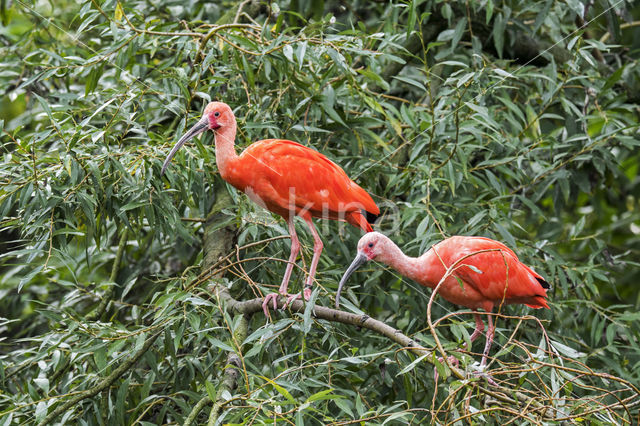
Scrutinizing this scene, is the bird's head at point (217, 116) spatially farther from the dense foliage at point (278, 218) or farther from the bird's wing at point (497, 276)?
the bird's wing at point (497, 276)

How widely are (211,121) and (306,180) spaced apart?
1.93 feet

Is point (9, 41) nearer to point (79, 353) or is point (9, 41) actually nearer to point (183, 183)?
point (183, 183)

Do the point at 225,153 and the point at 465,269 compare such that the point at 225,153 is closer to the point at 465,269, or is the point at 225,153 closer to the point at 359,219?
the point at 359,219

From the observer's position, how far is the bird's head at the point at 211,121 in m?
3.80

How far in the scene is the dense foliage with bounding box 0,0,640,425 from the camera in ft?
11.3

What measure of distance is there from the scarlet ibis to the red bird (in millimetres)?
263

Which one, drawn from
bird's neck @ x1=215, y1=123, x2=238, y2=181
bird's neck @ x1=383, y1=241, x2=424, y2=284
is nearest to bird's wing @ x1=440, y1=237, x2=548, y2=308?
bird's neck @ x1=383, y1=241, x2=424, y2=284

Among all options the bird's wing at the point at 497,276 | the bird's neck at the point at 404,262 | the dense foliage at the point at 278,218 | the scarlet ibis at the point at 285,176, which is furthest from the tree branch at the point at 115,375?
the bird's wing at the point at 497,276

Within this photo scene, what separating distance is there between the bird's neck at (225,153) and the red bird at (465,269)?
→ 0.78 meters

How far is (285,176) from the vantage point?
3.93 m

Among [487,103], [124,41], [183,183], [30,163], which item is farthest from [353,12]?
[30,163]

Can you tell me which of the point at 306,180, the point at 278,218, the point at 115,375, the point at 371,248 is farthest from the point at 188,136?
the point at 115,375

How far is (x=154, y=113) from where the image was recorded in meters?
5.31

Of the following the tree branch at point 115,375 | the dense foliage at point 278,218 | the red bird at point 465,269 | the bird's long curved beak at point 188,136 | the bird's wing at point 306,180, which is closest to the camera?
the dense foliage at point 278,218
